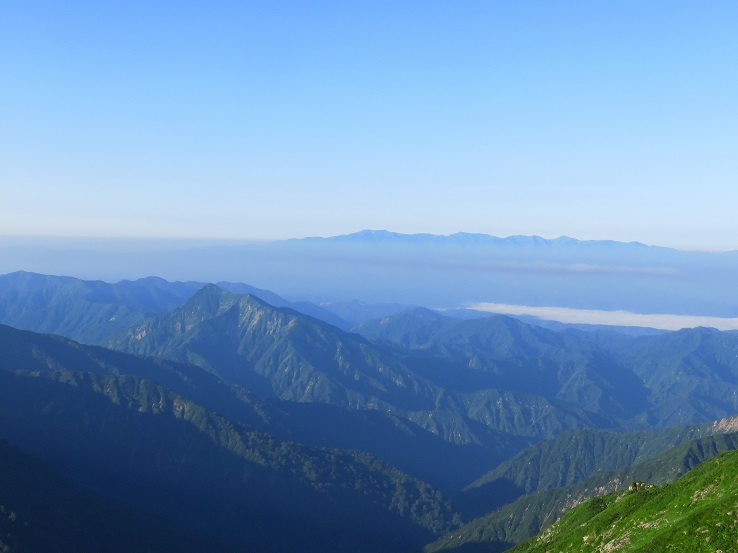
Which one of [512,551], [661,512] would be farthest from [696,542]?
[512,551]

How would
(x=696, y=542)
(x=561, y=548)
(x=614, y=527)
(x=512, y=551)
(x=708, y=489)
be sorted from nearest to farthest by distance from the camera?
(x=696, y=542) → (x=708, y=489) → (x=614, y=527) → (x=561, y=548) → (x=512, y=551)

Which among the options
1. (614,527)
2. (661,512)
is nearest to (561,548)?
(614,527)

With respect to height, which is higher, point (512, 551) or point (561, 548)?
point (561, 548)

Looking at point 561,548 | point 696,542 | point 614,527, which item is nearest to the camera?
point 696,542

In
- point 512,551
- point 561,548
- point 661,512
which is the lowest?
point 512,551

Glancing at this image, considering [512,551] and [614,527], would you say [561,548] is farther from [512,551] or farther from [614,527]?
[512,551]

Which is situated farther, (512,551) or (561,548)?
(512,551)
